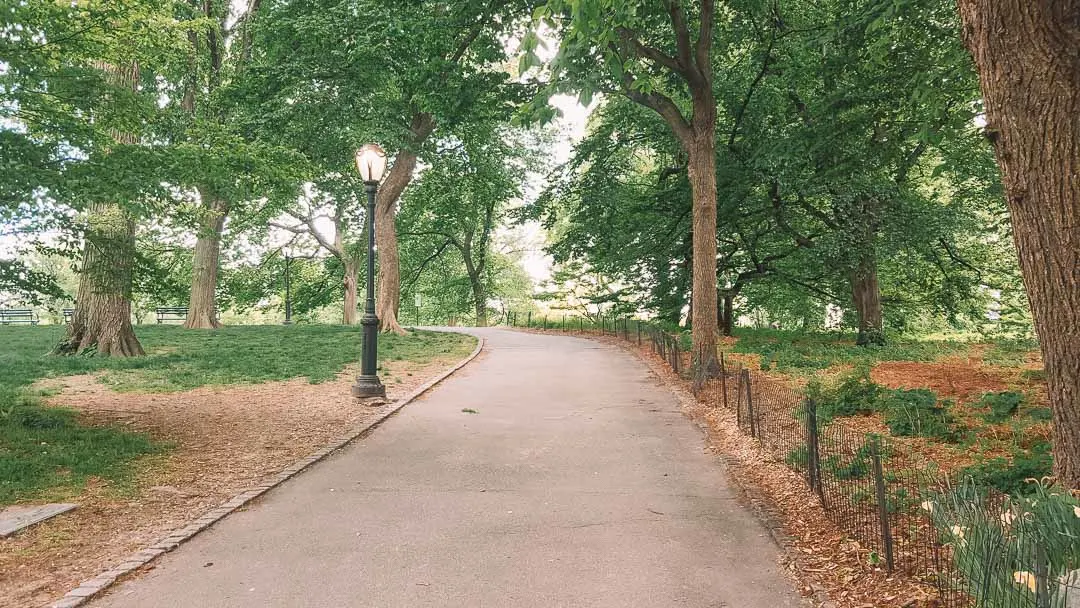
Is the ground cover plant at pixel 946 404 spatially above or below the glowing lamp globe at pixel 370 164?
below

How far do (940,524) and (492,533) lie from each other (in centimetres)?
302

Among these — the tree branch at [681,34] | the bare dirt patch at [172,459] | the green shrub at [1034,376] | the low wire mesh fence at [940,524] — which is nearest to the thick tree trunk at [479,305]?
the bare dirt patch at [172,459]

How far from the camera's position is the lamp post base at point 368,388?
11062 mm

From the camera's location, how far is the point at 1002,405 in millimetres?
7996

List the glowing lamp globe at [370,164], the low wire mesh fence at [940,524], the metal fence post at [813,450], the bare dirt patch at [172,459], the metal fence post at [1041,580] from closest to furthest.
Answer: the metal fence post at [1041,580] → the low wire mesh fence at [940,524] → the bare dirt patch at [172,459] → the metal fence post at [813,450] → the glowing lamp globe at [370,164]

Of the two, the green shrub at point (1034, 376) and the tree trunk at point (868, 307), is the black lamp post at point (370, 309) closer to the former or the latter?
the green shrub at point (1034, 376)

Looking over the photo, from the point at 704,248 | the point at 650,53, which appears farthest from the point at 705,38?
the point at 704,248

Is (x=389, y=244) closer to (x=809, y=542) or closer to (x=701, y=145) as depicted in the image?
(x=701, y=145)

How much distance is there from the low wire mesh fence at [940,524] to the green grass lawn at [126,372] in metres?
6.55

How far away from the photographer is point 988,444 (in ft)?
22.3

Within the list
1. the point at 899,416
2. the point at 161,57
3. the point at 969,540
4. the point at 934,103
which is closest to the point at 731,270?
the point at 934,103

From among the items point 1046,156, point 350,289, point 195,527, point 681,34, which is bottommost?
point 195,527

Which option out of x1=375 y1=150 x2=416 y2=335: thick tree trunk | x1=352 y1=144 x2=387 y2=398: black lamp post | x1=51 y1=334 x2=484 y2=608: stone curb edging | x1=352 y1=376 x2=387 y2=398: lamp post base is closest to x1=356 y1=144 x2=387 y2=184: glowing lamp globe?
x1=352 y1=144 x2=387 y2=398: black lamp post

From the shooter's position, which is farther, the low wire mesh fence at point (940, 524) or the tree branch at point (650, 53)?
the tree branch at point (650, 53)
